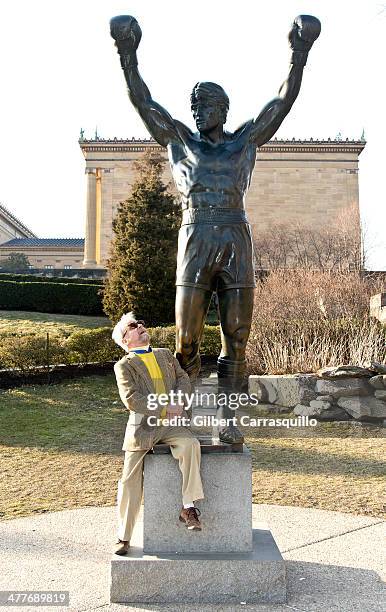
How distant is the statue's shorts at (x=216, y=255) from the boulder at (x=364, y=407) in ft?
23.4

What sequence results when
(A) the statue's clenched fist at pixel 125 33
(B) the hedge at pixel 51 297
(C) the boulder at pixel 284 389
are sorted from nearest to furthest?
(A) the statue's clenched fist at pixel 125 33, (C) the boulder at pixel 284 389, (B) the hedge at pixel 51 297

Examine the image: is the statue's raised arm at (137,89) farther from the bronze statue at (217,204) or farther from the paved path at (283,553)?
the paved path at (283,553)

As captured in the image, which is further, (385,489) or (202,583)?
(385,489)

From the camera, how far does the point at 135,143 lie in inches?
1743

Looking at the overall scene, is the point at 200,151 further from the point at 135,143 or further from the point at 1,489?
the point at 135,143

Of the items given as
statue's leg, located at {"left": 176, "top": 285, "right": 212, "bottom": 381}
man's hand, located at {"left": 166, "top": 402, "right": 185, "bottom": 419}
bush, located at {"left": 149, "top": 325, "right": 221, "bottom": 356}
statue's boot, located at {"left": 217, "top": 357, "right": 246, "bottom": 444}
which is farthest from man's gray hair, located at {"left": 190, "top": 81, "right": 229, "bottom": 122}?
bush, located at {"left": 149, "top": 325, "right": 221, "bottom": 356}

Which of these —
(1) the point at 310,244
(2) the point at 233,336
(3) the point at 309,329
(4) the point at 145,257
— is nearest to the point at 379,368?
(3) the point at 309,329

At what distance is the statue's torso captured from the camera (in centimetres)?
416

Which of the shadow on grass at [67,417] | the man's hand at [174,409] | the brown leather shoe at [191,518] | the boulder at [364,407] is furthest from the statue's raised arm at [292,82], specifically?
the boulder at [364,407]

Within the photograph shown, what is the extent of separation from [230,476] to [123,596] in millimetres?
949

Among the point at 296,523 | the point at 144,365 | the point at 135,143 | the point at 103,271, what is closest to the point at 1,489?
the point at 296,523

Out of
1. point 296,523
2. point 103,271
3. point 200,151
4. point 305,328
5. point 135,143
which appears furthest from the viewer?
point 135,143

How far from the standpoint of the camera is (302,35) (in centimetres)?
428

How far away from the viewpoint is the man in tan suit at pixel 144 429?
3.72 meters
